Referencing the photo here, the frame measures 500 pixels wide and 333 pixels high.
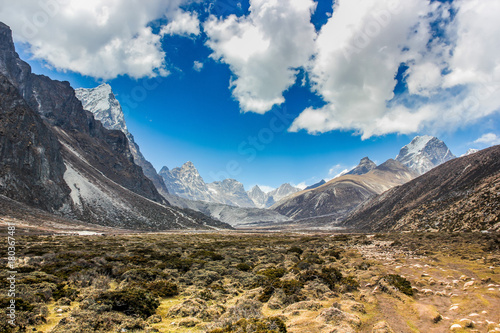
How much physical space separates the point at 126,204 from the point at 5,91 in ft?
210

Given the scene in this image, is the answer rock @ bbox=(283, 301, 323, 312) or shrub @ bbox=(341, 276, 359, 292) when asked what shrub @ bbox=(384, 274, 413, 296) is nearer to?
shrub @ bbox=(341, 276, 359, 292)

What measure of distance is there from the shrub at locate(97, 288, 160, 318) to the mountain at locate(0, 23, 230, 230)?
302ft

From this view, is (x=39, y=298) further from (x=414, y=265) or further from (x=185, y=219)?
(x=185, y=219)

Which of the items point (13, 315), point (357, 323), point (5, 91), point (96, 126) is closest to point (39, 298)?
point (13, 315)

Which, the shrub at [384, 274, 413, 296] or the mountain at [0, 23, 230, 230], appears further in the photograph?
the mountain at [0, 23, 230, 230]

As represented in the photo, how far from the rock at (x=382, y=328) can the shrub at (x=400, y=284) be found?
498 cm

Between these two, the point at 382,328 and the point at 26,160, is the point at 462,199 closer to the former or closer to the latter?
the point at 382,328

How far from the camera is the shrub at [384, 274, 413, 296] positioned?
12716 millimetres

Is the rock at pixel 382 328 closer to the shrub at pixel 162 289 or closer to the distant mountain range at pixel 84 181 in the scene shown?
the shrub at pixel 162 289

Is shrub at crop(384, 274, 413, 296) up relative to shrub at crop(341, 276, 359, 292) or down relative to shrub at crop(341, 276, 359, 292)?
up

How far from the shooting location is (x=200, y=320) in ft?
33.2

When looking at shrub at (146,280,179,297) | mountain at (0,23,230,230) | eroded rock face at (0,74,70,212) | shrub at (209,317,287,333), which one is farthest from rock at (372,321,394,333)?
mountain at (0,23,230,230)

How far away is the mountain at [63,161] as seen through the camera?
275 feet

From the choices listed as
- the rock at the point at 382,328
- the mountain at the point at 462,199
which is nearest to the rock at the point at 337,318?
the rock at the point at 382,328
